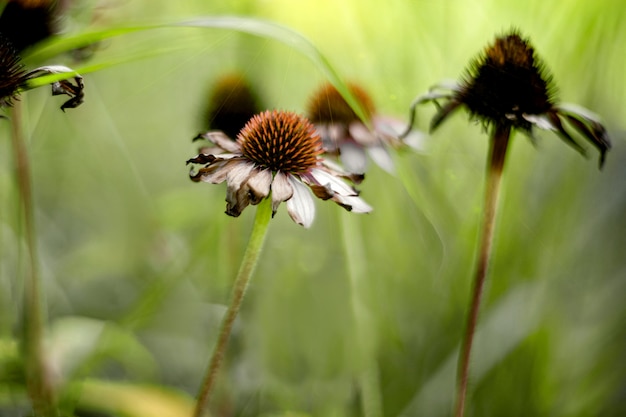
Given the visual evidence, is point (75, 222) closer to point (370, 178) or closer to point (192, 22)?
point (370, 178)

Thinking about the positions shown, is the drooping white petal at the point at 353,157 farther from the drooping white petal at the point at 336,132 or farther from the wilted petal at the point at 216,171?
the wilted petal at the point at 216,171

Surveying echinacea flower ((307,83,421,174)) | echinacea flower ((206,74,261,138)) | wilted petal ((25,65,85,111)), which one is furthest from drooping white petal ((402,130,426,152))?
wilted petal ((25,65,85,111))

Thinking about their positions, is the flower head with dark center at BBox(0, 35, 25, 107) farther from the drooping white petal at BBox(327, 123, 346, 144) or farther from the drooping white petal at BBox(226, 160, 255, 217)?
the drooping white petal at BBox(327, 123, 346, 144)

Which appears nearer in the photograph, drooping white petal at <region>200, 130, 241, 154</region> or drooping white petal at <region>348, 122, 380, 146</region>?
drooping white petal at <region>200, 130, 241, 154</region>

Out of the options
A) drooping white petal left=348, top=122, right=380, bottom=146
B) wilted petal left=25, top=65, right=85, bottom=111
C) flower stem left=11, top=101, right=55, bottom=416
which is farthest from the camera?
drooping white petal left=348, top=122, right=380, bottom=146

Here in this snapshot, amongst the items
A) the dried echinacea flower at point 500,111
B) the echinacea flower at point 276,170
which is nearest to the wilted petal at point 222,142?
the echinacea flower at point 276,170

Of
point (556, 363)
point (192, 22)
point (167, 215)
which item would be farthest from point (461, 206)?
point (192, 22)
